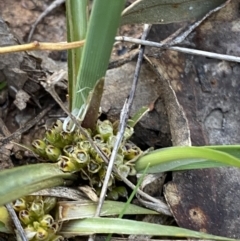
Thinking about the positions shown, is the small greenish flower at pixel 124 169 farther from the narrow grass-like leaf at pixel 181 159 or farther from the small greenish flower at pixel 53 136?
the small greenish flower at pixel 53 136

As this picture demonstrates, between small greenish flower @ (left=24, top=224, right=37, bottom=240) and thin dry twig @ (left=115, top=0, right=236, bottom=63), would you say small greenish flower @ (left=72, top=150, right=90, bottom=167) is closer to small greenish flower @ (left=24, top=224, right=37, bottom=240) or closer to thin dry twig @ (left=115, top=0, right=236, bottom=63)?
small greenish flower @ (left=24, top=224, right=37, bottom=240)

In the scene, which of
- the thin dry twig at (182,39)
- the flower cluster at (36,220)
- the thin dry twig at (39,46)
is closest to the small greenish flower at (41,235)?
the flower cluster at (36,220)

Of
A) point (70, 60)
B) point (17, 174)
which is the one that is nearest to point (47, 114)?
point (70, 60)

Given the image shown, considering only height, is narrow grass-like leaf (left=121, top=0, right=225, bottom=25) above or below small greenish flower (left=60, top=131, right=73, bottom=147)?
above

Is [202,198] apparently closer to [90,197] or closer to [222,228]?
[222,228]

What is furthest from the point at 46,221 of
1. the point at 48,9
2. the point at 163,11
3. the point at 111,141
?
the point at 48,9

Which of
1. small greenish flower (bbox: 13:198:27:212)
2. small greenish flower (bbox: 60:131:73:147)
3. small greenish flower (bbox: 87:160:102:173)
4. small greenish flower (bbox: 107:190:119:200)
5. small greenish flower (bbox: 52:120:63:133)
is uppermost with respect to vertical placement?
small greenish flower (bbox: 52:120:63:133)

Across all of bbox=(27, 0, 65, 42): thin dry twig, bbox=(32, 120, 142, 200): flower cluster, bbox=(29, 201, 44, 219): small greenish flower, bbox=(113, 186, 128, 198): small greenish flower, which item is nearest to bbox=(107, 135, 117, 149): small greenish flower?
bbox=(32, 120, 142, 200): flower cluster
